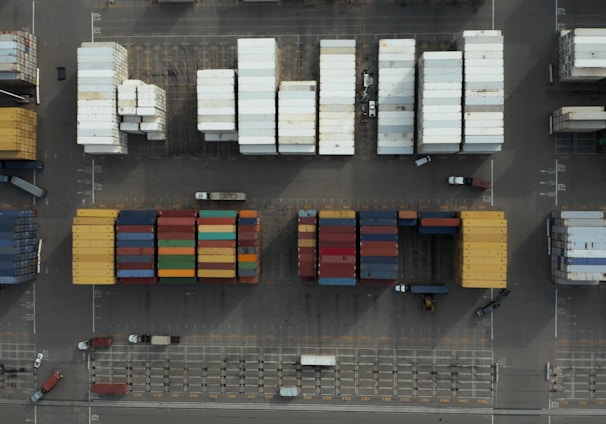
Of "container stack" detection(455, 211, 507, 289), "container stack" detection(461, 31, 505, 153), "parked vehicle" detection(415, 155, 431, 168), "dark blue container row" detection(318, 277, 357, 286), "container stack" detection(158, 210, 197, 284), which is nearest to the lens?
"container stack" detection(461, 31, 505, 153)

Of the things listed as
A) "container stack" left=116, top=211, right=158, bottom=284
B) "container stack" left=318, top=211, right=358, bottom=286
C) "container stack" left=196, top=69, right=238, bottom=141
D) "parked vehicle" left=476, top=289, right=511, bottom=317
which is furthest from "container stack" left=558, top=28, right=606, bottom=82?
"container stack" left=116, top=211, right=158, bottom=284

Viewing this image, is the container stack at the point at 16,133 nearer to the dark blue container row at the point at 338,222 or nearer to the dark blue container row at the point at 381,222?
the dark blue container row at the point at 338,222

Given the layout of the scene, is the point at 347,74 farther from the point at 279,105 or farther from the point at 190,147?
the point at 190,147

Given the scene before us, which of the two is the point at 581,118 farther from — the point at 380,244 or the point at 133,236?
the point at 133,236

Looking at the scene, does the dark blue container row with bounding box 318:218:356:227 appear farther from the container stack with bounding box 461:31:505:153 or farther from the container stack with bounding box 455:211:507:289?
the container stack with bounding box 461:31:505:153

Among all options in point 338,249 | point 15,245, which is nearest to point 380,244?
point 338,249
